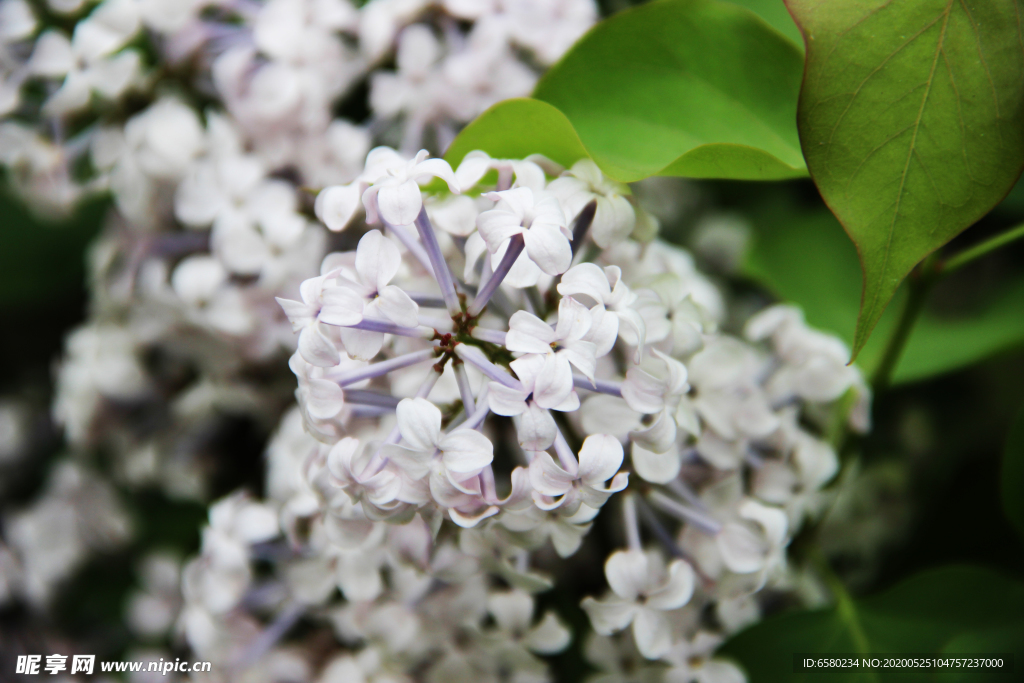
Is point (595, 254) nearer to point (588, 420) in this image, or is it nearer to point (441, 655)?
point (588, 420)

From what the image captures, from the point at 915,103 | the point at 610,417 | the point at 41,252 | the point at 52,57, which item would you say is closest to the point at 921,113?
the point at 915,103

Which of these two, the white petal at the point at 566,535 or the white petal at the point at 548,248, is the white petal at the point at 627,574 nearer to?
the white petal at the point at 566,535

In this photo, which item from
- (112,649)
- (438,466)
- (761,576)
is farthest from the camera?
(112,649)

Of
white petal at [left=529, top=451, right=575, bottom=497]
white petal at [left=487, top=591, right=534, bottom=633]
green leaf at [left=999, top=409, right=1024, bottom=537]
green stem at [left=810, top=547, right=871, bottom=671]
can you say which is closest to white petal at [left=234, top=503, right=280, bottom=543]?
white petal at [left=487, top=591, right=534, bottom=633]

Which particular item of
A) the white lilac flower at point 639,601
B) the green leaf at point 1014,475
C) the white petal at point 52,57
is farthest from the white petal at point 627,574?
the white petal at point 52,57

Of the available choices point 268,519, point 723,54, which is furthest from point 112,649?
point 723,54

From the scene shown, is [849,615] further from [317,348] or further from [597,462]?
[317,348]

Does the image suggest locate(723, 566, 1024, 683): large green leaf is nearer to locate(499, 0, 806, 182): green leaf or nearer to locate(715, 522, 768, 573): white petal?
locate(715, 522, 768, 573): white petal
